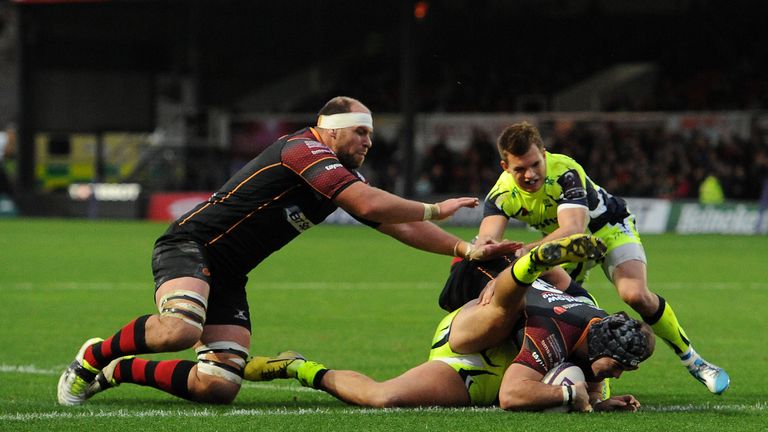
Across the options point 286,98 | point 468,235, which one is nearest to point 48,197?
point 286,98

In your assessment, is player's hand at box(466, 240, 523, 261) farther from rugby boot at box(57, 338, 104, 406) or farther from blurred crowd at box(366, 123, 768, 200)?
blurred crowd at box(366, 123, 768, 200)

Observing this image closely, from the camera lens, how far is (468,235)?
98.2 feet

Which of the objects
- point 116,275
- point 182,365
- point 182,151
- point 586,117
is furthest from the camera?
point 182,151

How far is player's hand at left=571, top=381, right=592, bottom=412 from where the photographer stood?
301 inches

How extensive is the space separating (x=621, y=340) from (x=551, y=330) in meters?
0.45

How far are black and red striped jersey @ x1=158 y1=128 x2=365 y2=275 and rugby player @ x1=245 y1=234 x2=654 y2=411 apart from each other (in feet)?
2.67

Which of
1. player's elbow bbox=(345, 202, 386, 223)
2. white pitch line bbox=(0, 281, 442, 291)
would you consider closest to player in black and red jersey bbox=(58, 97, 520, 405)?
player's elbow bbox=(345, 202, 386, 223)

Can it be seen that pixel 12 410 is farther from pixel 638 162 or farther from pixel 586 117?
pixel 586 117

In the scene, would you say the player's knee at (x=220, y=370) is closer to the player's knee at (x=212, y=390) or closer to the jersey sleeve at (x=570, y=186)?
the player's knee at (x=212, y=390)

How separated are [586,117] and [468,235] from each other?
11232 mm

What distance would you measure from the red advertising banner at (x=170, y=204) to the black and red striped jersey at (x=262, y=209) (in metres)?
28.7

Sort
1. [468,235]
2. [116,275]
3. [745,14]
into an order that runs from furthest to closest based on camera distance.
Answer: [745,14]
[468,235]
[116,275]

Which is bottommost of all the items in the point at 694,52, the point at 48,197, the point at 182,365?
the point at 48,197

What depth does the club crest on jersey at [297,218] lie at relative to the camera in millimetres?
8438
